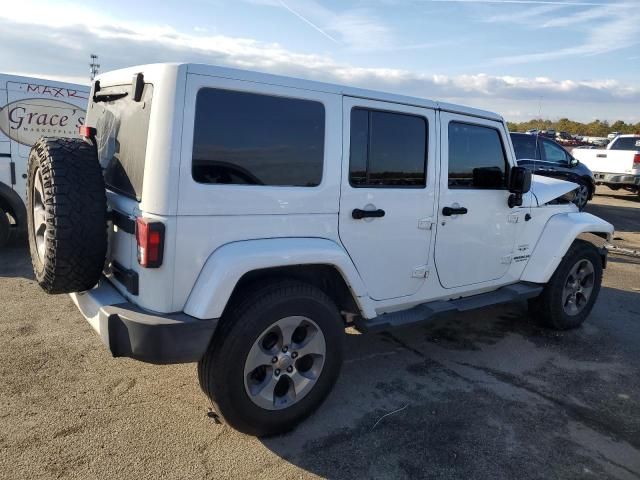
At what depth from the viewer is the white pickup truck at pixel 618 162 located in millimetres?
15523

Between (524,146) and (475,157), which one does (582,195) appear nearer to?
(524,146)

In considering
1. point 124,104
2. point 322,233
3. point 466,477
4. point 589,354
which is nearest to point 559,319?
point 589,354

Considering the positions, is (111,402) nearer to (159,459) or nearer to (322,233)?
(159,459)

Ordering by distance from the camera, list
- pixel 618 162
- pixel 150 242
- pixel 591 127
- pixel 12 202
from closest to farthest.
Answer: pixel 150 242, pixel 12 202, pixel 618 162, pixel 591 127

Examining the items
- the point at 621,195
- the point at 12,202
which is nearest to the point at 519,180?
the point at 12,202

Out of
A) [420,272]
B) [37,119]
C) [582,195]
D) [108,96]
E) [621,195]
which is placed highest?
[621,195]

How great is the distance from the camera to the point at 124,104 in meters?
3.00

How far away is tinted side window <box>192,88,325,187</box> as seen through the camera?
2613mm

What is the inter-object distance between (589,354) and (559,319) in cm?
44

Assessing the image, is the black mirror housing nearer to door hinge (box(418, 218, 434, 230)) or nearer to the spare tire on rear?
door hinge (box(418, 218, 434, 230))

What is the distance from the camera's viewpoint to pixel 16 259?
633cm

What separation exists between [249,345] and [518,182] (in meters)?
2.59

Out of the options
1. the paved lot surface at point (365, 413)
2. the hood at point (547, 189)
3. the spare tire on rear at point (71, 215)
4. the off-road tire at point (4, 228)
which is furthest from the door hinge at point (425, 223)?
the off-road tire at point (4, 228)

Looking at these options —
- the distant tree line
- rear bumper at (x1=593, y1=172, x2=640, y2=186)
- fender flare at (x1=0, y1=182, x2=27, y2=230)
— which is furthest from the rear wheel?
the distant tree line
